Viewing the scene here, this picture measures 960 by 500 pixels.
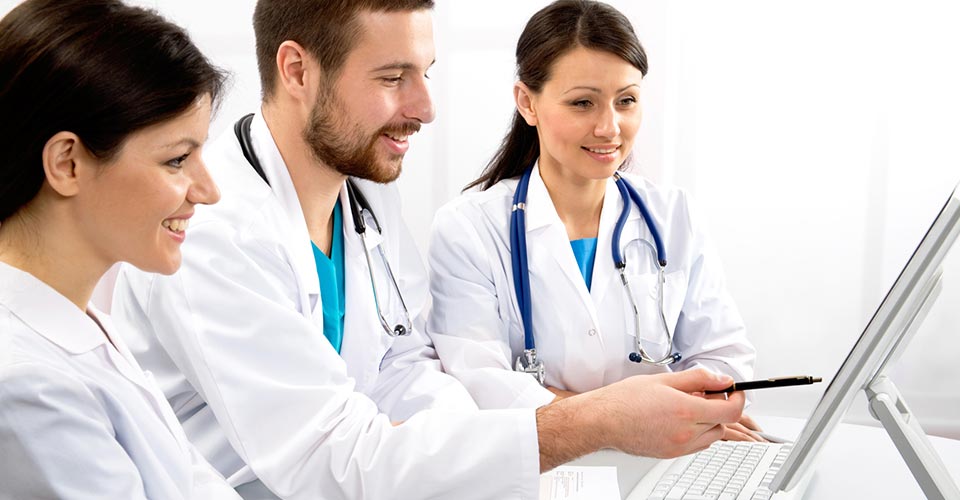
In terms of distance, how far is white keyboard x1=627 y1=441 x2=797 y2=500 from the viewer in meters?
1.15

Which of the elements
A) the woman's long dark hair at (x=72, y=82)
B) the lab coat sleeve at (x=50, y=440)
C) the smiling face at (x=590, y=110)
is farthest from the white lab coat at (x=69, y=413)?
the smiling face at (x=590, y=110)

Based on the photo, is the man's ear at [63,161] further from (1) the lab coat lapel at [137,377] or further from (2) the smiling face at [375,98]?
(2) the smiling face at [375,98]

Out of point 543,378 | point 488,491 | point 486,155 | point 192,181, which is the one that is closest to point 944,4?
point 486,155

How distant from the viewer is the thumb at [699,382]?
1.10 meters

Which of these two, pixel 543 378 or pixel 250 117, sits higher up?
Answer: pixel 250 117

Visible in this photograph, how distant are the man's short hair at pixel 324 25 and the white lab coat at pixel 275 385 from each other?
20 cm

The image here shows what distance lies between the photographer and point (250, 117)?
1.53m

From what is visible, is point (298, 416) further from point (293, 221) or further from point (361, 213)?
point (361, 213)

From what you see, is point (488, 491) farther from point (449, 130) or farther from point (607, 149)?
point (449, 130)

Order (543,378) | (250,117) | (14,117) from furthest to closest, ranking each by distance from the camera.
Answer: (543,378)
(250,117)
(14,117)

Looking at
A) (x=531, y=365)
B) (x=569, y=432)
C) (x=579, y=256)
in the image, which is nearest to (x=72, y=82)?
(x=569, y=432)

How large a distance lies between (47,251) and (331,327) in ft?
1.88

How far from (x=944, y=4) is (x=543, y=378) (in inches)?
82.0

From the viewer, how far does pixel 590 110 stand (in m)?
1.85
